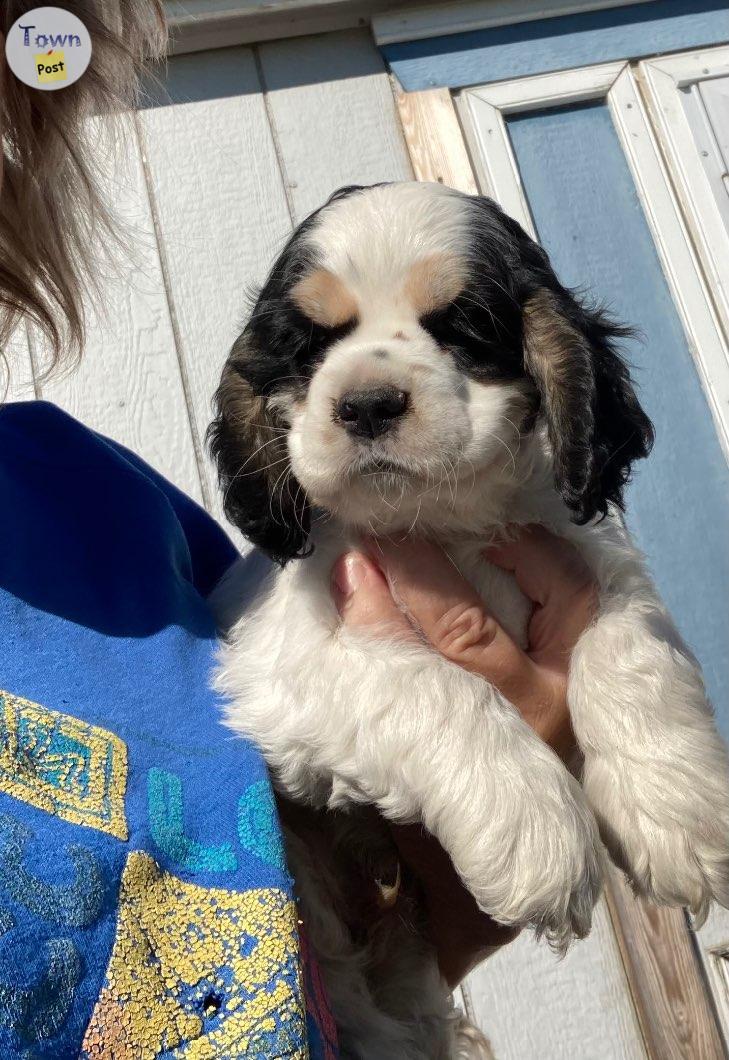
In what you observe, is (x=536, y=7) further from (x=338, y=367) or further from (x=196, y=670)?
(x=196, y=670)

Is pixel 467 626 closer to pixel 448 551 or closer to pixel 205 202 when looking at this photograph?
pixel 448 551

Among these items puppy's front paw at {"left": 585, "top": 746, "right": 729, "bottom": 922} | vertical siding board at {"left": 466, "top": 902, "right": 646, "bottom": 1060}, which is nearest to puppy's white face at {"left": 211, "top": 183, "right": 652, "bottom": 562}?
puppy's front paw at {"left": 585, "top": 746, "right": 729, "bottom": 922}

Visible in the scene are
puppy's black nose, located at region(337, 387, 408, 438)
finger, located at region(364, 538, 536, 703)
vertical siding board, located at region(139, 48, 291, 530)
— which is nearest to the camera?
puppy's black nose, located at region(337, 387, 408, 438)

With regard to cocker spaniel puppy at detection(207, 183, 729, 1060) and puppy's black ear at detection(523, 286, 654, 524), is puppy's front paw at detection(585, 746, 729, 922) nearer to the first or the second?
cocker spaniel puppy at detection(207, 183, 729, 1060)

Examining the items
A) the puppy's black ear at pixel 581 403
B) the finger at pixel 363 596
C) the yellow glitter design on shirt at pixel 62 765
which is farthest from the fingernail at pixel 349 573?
the yellow glitter design on shirt at pixel 62 765

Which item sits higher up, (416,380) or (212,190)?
(212,190)

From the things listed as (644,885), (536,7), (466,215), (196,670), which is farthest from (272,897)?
(536,7)

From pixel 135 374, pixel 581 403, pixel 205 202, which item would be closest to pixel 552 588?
pixel 581 403
